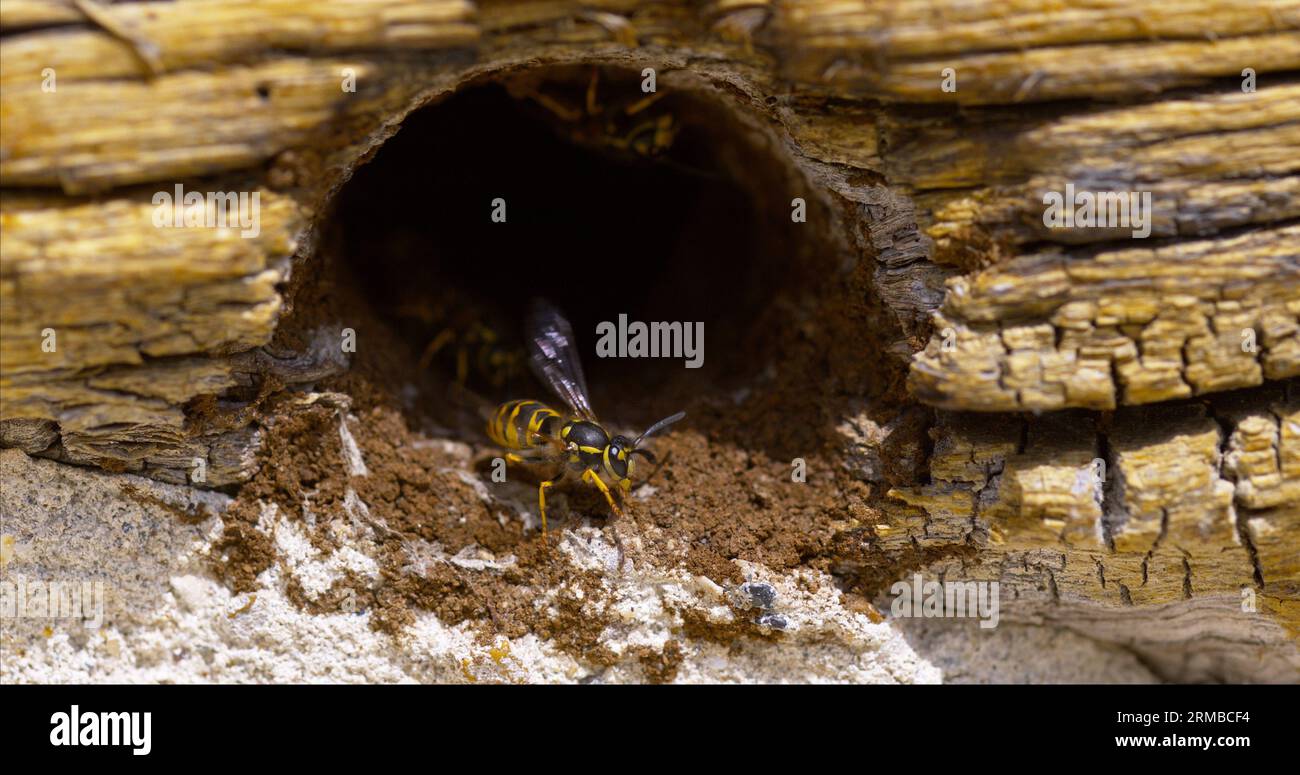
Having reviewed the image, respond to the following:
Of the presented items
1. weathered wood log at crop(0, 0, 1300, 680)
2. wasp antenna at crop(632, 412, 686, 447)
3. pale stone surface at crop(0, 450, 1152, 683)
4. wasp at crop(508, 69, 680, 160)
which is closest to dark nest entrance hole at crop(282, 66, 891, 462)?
wasp at crop(508, 69, 680, 160)

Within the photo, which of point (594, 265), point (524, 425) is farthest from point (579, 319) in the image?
point (524, 425)

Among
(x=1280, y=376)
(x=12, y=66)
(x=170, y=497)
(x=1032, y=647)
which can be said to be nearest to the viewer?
(x=12, y=66)

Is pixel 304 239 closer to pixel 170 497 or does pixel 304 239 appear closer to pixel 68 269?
pixel 68 269

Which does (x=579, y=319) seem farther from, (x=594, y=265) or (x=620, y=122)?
(x=620, y=122)

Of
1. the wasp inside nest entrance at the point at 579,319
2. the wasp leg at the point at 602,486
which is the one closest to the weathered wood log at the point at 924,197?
the wasp inside nest entrance at the point at 579,319

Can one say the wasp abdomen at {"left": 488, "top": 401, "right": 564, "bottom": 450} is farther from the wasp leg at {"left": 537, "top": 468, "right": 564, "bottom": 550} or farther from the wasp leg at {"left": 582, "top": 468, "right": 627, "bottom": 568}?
the wasp leg at {"left": 582, "top": 468, "right": 627, "bottom": 568}

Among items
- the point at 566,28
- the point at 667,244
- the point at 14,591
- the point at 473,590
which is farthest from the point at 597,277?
the point at 14,591
